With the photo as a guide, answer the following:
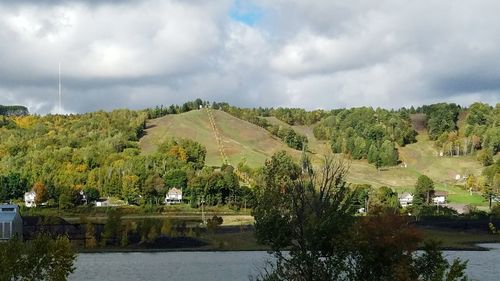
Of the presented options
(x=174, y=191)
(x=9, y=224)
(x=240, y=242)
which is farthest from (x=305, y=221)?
(x=174, y=191)

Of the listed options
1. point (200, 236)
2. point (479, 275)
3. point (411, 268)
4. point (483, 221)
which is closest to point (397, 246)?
point (411, 268)

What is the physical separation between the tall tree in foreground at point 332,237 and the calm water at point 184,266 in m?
23.1

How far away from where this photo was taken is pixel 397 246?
86.8ft

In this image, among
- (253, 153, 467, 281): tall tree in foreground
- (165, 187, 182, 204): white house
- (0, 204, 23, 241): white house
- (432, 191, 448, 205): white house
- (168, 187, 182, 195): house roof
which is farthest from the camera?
(432, 191, 448, 205): white house

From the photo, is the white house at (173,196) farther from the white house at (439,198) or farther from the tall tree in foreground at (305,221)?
the tall tree in foreground at (305,221)

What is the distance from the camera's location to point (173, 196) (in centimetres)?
17925

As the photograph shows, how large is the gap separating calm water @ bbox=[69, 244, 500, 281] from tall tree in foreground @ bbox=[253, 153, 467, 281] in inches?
909

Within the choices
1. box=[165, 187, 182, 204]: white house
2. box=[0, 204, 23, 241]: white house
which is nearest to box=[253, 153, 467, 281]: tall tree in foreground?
box=[0, 204, 23, 241]: white house

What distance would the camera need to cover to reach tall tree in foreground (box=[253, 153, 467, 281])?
2656 cm

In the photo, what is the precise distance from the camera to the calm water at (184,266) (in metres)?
63.3

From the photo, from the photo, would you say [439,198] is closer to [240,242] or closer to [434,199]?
[434,199]

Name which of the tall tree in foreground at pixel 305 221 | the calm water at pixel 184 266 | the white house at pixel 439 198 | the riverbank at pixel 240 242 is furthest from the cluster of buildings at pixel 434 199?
the tall tree in foreground at pixel 305 221

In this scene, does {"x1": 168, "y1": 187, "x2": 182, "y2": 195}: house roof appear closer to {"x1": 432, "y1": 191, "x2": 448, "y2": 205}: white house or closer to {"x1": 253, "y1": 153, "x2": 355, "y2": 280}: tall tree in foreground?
{"x1": 432, "y1": 191, "x2": 448, "y2": 205}: white house

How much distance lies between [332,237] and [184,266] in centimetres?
5041
